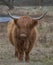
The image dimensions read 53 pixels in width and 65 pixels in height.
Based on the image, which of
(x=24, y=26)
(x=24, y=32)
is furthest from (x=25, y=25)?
(x=24, y=32)

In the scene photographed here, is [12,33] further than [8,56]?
No

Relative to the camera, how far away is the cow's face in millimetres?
9109

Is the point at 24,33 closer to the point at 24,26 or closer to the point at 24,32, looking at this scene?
the point at 24,32

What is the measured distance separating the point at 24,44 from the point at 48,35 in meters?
5.20

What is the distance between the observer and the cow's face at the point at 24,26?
29.9 feet

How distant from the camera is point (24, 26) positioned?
30.0 ft

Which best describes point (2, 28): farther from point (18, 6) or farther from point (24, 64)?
point (18, 6)

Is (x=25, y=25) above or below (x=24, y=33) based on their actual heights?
above

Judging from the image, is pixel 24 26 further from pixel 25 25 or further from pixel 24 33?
pixel 24 33

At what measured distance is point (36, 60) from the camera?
1034 centimetres

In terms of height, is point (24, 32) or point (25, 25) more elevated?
point (25, 25)

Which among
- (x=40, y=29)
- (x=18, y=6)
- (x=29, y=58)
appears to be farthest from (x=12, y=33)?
(x=18, y=6)

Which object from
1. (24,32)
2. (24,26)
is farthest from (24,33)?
(24,26)

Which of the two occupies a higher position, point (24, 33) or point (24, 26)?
point (24, 26)
